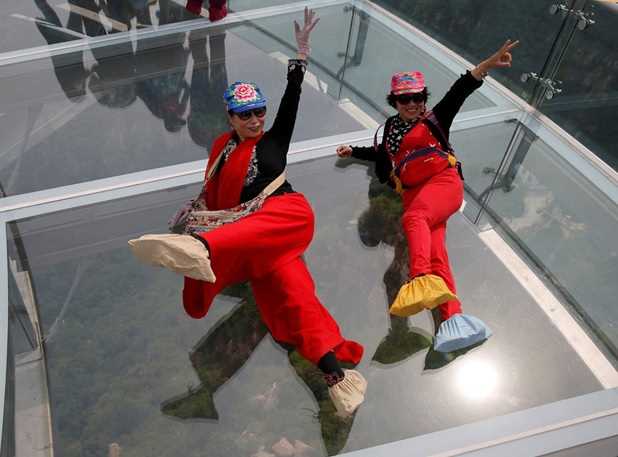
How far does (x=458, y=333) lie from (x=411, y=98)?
39.9 inches

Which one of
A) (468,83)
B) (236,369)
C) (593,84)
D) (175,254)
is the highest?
(468,83)

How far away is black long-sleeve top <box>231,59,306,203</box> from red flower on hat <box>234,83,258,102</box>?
0.52 feet

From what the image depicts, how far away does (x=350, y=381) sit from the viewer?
5.74ft

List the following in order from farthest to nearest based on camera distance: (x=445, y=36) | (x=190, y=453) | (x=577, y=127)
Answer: (x=445, y=36) → (x=577, y=127) → (x=190, y=453)

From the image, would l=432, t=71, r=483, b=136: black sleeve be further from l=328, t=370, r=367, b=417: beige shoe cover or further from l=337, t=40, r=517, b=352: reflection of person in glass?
l=328, t=370, r=367, b=417: beige shoe cover

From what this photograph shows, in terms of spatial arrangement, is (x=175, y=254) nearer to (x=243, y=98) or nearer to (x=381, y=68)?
(x=243, y=98)

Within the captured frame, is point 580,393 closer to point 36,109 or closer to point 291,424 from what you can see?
point 291,424

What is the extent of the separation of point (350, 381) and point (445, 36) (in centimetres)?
246

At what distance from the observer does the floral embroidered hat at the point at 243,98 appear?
1.98m

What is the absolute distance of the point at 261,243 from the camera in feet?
6.16

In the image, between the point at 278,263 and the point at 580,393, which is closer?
the point at 580,393

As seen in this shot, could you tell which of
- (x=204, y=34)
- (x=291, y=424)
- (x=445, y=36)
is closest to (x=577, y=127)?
(x=445, y=36)

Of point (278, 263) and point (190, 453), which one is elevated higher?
point (278, 263)

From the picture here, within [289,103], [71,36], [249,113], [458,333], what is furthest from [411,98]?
[71,36]
